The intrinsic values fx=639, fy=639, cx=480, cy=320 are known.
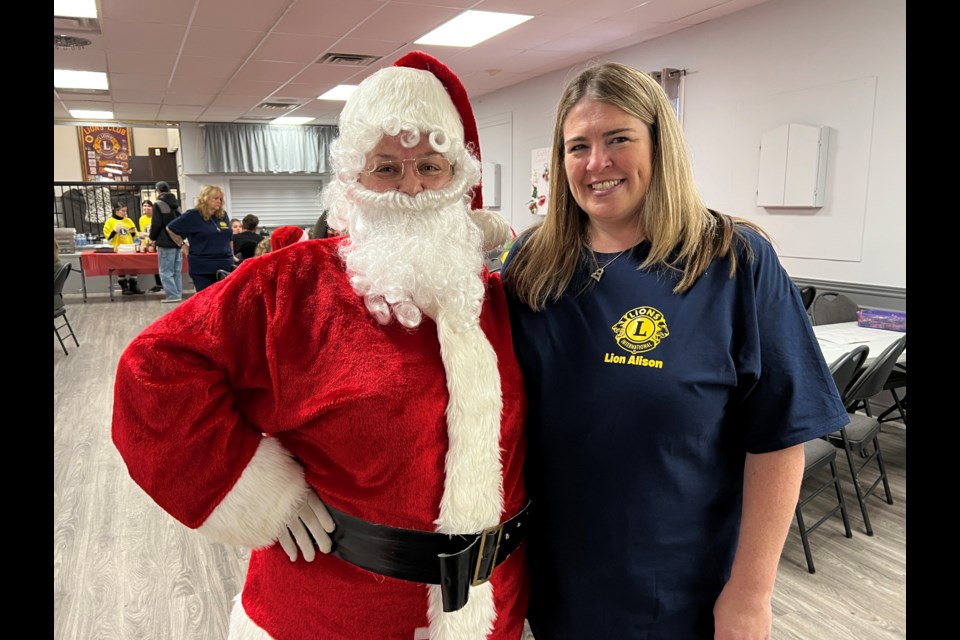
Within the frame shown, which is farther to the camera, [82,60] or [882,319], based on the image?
[82,60]

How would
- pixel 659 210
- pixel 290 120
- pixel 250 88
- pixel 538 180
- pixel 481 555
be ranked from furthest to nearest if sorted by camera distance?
pixel 290 120 → pixel 250 88 → pixel 538 180 → pixel 659 210 → pixel 481 555

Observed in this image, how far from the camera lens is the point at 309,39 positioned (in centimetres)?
590

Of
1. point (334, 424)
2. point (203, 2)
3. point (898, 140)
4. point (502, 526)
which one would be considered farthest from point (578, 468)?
point (203, 2)

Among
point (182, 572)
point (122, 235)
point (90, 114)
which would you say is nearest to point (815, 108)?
point (182, 572)

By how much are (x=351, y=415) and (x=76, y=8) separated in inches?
218

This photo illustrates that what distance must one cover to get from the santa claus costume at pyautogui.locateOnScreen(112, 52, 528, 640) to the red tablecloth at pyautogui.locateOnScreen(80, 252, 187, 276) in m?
9.22

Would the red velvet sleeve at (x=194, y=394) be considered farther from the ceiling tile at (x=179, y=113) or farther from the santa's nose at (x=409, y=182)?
the ceiling tile at (x=179, y=113)

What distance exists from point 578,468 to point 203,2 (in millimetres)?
4990

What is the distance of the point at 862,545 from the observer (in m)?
2.88

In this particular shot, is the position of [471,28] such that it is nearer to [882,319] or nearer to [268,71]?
[268,71]

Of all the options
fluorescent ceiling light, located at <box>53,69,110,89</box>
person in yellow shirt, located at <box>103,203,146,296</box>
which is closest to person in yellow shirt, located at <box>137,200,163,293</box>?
person in yellow shirt, located at <box>103,203,146,296</box>

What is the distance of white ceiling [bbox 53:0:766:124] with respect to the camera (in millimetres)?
4957

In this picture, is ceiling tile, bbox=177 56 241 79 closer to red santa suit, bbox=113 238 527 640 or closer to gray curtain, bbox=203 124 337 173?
gray curtain, bbox=203 124 337 173

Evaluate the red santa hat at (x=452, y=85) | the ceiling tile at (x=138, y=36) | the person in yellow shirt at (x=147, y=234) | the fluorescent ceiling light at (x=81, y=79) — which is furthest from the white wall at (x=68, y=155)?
the red santa hat at (x=452, y=85)
